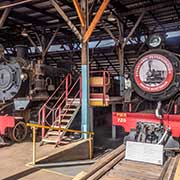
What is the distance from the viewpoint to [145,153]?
411cm

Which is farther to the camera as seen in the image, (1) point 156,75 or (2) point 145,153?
(1) point 156,75

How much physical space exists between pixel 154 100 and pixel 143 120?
781mm

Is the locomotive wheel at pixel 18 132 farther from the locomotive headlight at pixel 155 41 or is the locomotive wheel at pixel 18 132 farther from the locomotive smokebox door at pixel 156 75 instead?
the locomotive headlight at pixel 155 41

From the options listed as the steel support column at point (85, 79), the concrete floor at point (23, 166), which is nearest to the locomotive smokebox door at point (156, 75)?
the steel support column at point (85, 79)

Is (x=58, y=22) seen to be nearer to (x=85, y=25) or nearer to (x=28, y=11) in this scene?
(x=28, y=11)

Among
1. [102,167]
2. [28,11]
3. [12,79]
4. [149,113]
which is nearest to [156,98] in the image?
[149,113]

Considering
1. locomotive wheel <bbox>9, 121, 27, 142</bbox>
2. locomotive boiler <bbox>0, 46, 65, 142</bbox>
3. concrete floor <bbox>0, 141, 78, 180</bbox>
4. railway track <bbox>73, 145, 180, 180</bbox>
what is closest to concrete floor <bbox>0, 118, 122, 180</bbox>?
concrete floor <bbox>0, 141, 78, 180</bbox>

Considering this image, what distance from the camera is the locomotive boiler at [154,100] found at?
5.00m

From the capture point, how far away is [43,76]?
7.87 m

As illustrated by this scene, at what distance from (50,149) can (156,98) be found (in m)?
2.74

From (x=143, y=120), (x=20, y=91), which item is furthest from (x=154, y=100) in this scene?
(x=20, y=91)

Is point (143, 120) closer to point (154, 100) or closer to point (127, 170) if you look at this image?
point (154, 100)

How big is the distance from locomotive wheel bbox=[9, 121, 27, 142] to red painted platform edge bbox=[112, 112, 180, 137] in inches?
116

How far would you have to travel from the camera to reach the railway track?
340 centimetres
